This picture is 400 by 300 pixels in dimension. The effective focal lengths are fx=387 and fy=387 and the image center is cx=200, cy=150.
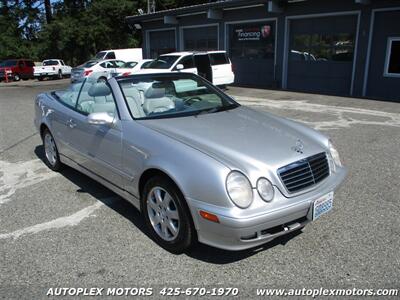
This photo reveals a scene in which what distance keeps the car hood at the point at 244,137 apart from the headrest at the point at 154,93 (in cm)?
47

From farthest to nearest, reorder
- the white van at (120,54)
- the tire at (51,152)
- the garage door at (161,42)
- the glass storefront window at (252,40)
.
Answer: the white van at (120,54) → the garage door at (161,42) → the glass storefront window at (252,40) → the tire at (51,152)

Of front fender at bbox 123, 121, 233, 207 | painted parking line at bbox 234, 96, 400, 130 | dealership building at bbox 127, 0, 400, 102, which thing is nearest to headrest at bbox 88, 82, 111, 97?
front fender at bbox 123, 121, 233, 207

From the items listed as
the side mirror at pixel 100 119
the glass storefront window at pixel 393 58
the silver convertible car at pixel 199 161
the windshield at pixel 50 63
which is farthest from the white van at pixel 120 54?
the side mirror at pixel 100 119

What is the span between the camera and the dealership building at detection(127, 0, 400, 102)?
45.4 ft

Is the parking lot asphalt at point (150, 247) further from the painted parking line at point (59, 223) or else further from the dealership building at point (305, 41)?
the dealership building at point (305, 41)

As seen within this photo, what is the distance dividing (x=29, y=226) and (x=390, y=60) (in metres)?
13.6

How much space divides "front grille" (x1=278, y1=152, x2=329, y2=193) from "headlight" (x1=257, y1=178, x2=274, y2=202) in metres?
0.14

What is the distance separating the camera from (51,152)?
18.6ft

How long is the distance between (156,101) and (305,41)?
45.3 feet

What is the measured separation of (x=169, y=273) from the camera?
122 inches

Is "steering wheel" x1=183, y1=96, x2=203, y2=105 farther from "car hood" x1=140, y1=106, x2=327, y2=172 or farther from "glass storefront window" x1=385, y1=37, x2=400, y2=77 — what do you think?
"glass storefront window" x1=385, y1=37, x2=400, y2=77

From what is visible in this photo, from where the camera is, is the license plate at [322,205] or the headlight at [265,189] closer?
the headlight at [265,189]

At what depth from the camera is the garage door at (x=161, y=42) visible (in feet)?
76.7

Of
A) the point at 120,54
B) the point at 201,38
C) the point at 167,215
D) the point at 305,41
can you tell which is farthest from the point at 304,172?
the point at 120,54
